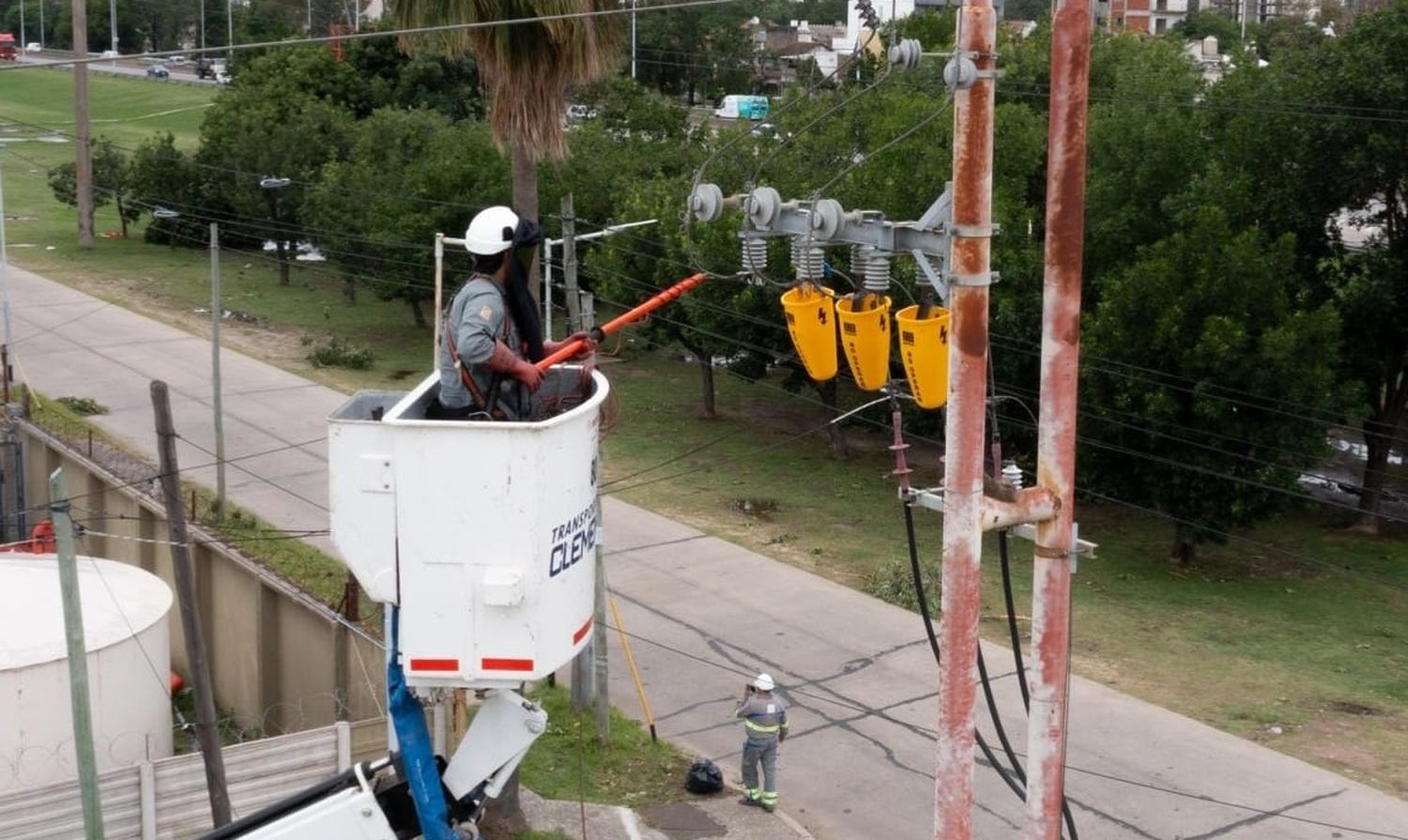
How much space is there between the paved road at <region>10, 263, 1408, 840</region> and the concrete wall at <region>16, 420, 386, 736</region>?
237 centimetres

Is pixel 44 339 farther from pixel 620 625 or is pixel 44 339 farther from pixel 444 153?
pixel 620 625

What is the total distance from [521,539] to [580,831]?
8344 mm

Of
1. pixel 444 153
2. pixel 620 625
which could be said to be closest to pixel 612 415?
pixel 620 625

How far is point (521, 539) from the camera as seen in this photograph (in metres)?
6.98

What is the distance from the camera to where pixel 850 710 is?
18.5 metres

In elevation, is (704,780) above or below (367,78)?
below

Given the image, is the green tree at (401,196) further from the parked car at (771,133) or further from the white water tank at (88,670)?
the white water tank at (88,670)

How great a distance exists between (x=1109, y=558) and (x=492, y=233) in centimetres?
2015

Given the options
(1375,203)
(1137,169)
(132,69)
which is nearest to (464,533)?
(1137,169)

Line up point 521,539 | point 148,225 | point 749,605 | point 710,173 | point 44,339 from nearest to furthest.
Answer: point 521,539 → point 749,605 → point 710,173 → point 44,339 → point 148,225

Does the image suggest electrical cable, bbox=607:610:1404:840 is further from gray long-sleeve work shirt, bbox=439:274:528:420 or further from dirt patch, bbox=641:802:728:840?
gray long-sleeve work shirt, bbox=439:274:528:420

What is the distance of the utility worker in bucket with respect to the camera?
7.54m

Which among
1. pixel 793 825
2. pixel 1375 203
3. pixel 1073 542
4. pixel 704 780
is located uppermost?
pixel 1375 203

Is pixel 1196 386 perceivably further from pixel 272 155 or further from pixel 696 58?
pixel 696 58
